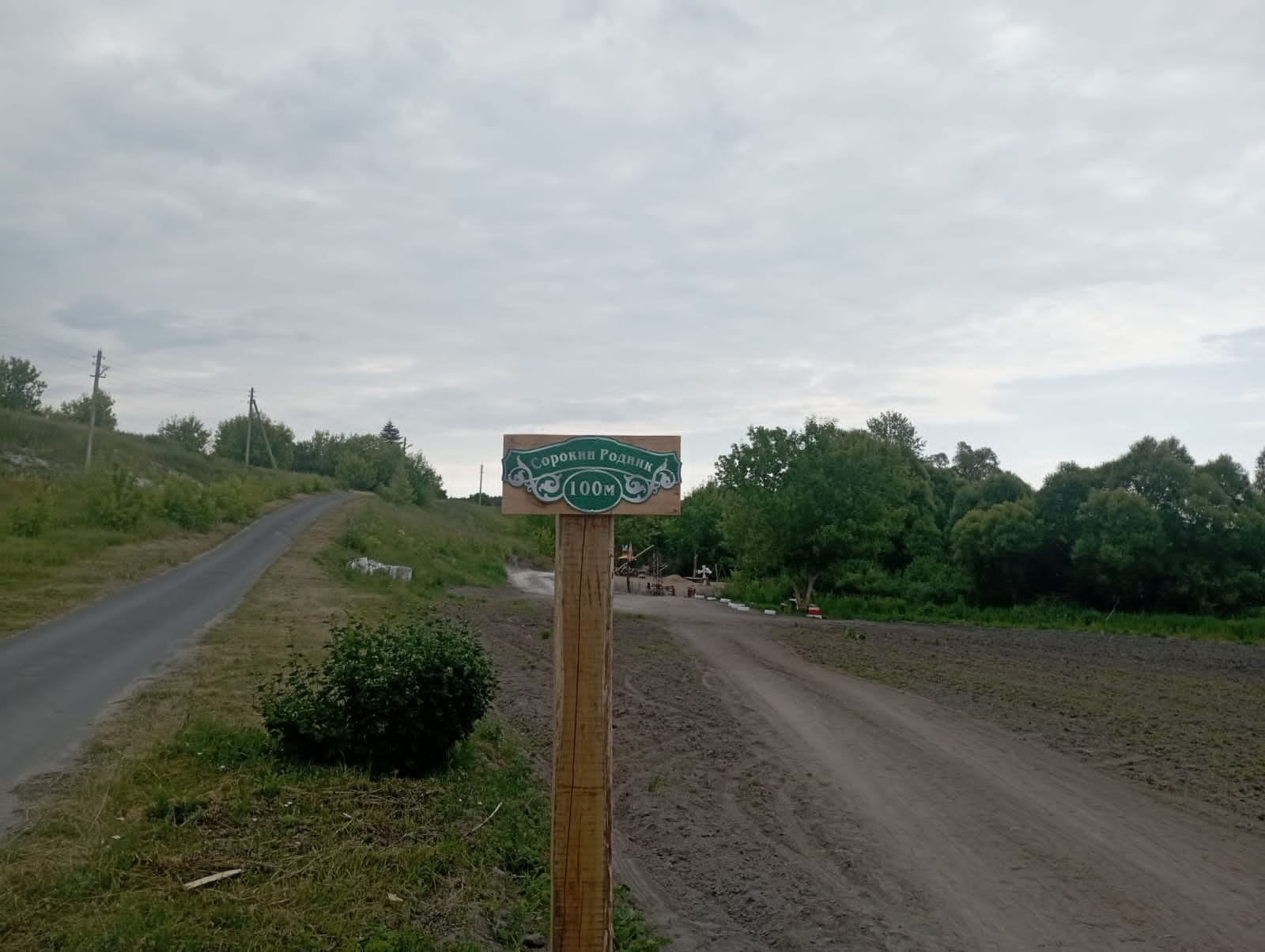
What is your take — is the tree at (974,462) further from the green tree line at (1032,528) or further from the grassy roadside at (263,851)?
the grassy roadside at (263,851)

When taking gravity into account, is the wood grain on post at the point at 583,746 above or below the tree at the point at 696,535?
below

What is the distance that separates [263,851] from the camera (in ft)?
20.1

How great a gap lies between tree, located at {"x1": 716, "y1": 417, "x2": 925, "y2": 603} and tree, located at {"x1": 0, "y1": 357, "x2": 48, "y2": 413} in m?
79.0

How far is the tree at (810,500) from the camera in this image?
39.0 m

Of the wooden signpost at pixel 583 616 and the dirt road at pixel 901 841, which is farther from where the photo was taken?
the dirt road at pixel 901 841

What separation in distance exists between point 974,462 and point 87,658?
83652 millimetres

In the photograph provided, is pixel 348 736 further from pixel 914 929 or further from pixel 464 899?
pixel 914 929

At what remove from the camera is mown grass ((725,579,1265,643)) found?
1282 inches

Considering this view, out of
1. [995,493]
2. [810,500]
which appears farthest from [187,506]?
[995,493]

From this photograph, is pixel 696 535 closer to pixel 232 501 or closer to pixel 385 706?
pixel 232 501

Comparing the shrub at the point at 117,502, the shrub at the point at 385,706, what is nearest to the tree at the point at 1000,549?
the shrub at the point at 117,502

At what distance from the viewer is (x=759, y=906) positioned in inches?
261

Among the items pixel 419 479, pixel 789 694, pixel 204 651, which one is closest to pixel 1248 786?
pixel 789 694

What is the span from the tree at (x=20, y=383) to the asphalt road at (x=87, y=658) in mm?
81029
